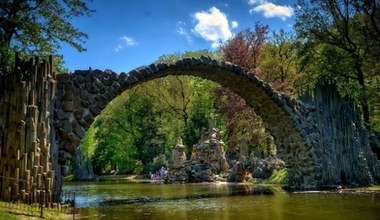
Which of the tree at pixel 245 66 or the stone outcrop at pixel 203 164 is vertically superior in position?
the tree at pixel 245 66

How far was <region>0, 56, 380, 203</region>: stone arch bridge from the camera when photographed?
12594mm

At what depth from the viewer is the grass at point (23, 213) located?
9.11m

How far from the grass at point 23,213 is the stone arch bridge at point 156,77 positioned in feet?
3.92

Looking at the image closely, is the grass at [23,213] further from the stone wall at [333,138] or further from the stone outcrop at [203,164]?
the stone outcrop at [203,164]

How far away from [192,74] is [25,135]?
32.4ft

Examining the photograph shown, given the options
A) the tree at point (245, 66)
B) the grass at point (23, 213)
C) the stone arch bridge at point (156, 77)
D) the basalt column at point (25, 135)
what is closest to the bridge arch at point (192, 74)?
the stone arch bridge at point (156, 77)

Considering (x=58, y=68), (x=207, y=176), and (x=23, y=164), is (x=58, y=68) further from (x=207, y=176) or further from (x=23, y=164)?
(x=207, y=176)

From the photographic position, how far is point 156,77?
59.5ft

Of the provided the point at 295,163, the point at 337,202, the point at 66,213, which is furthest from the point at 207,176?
the point at 66,213

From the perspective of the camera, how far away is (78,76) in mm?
15375

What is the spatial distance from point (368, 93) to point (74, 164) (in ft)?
124

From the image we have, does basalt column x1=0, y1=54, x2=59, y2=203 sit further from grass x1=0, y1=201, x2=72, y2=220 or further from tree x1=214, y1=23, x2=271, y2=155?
tree x1=214, y1=23, x2=271, y2=155

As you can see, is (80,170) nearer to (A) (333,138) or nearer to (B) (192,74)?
(B) (192,74)

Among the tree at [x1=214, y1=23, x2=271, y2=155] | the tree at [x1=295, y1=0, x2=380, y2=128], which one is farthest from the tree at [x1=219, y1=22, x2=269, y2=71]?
the tree at [x1=295, y1=0, x2=380, y2=128]
